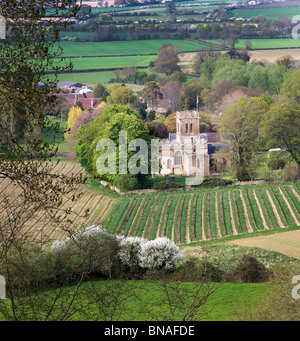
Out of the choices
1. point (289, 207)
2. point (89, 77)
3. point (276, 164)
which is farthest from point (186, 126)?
point (89, 77)

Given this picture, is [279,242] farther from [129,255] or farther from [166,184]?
[166,184]

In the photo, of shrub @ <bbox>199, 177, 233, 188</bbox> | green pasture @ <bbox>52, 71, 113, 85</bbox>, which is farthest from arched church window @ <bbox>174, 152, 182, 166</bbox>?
green pasture @ <bbox>52, 71, 113, 85</bbox>

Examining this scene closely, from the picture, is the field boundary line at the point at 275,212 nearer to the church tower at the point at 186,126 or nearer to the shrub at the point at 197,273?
the shrub at the point at 197,273

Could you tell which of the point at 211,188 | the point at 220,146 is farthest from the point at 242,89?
the point at 211,188

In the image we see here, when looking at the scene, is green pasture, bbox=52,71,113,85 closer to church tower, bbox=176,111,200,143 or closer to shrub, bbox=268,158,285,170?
church tower, bbox=176,111,200,143

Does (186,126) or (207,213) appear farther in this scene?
(186,126)

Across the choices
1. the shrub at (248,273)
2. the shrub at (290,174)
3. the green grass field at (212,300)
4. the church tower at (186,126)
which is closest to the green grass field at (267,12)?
the church tower at (186,126)

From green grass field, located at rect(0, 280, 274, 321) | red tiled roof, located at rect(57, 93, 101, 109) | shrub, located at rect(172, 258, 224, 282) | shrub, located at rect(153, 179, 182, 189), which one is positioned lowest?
red tiled roof, located at rect(57, 93, 101, 109)
